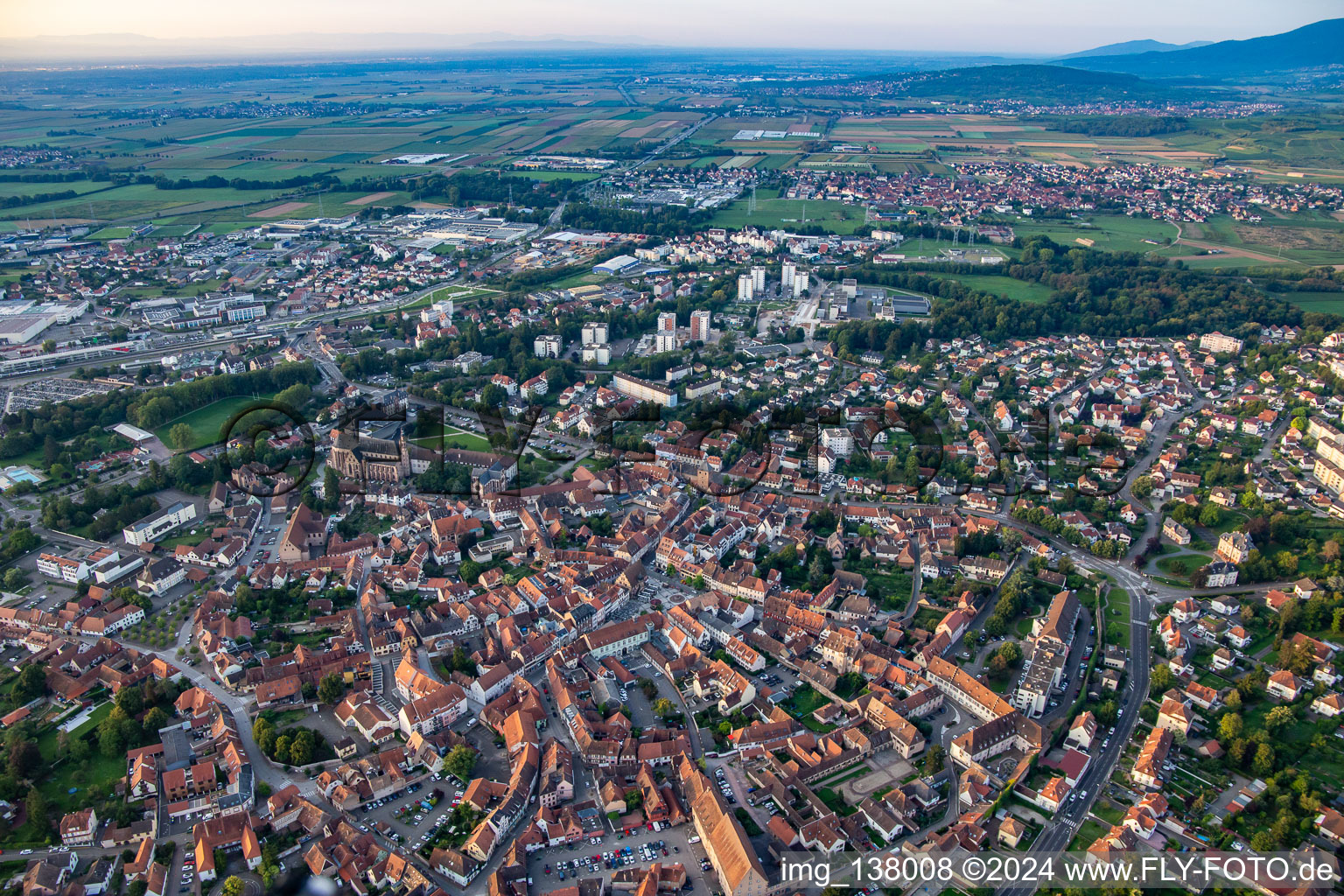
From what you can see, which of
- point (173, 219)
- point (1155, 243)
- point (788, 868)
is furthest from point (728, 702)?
point (173, 219)

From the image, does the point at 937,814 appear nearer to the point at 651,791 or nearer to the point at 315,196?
the point at 651,791

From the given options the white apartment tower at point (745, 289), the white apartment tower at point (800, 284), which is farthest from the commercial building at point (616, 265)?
the white apartment tower at point (800, 284)

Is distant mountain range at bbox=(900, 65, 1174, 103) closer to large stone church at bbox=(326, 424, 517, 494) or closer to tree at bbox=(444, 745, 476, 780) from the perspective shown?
large stone church at bbox=(326, 424, 517, 494)

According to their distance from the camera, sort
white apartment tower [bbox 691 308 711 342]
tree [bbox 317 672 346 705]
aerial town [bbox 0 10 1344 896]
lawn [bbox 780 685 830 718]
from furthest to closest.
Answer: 1. white apartment tower [bbox 691 308 711 342]
2. lawn [bbox 780 685 830 718]
3. tree [bbox 317 672 346 705]
4. aerial town [bbox 0 10 1344 896]

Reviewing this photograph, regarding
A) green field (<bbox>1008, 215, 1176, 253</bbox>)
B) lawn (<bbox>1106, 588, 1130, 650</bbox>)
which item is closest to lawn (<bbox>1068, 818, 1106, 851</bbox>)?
lawn (<bbox>1106, 588, 1130, 650</bbox>)

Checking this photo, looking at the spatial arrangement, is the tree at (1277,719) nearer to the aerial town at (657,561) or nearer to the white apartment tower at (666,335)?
the aerial town at (657,561)
